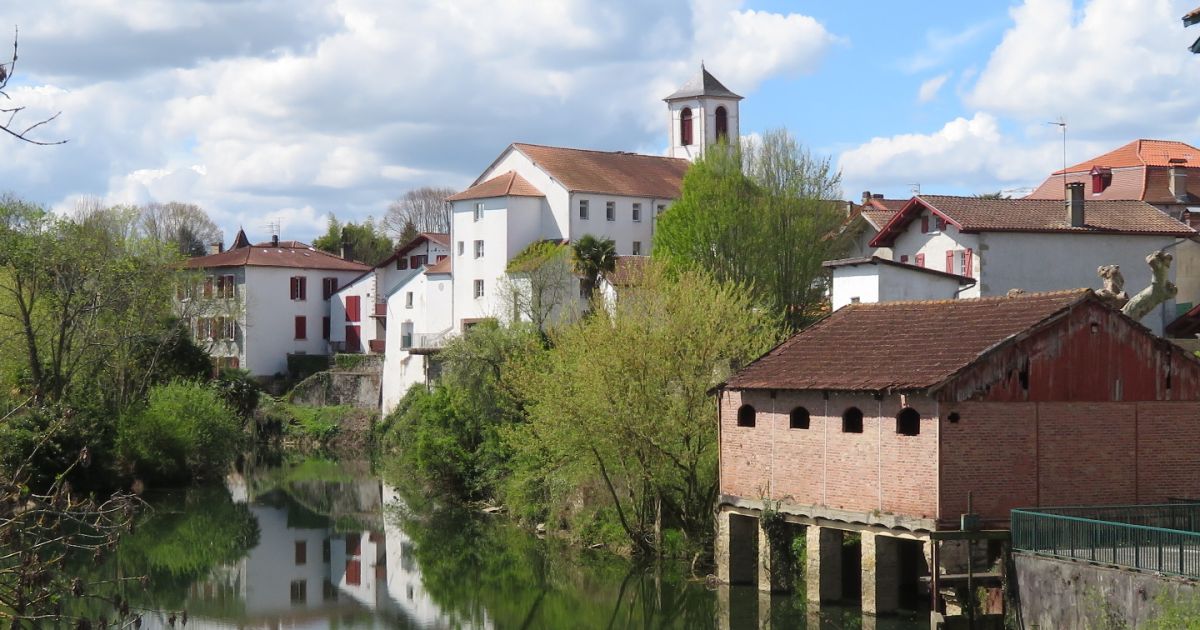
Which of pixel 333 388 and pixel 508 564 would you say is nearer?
pixel 508 564

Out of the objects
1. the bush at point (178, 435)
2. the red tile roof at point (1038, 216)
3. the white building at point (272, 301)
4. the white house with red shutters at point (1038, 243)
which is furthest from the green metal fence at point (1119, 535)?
the white building at point (272, 301)

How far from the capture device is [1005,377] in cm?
2581

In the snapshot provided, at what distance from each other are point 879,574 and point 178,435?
31.8 metres

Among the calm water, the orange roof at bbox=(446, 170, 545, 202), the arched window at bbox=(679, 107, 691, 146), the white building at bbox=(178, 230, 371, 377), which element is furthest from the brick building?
the arched window at bbox=(679, 107, 691, 146)

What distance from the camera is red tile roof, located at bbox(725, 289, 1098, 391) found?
26156 mm

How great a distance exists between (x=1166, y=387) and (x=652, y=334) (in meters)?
11.9

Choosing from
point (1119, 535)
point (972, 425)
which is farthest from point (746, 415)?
point (1119, 535)

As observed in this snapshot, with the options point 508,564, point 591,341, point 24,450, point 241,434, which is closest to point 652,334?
point 591,341

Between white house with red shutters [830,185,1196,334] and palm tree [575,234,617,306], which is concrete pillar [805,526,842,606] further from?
palm tree [575,234,617,306]

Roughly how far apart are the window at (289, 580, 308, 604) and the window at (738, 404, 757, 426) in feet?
35.5

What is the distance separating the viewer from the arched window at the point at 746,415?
1193 inches

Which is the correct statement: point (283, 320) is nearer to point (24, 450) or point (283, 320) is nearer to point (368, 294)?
point (368, 294)

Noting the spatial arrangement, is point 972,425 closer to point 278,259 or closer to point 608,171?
point 608,171

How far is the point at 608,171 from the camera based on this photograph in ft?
251
